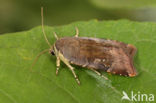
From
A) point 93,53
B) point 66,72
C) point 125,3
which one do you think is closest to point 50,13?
point 125,3

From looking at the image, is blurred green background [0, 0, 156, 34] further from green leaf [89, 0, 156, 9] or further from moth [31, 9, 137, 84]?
moth [31, 9, 137, 84]

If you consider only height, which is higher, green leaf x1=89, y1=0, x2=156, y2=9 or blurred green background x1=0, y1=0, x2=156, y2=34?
green leaf x1=89, y1=0, x2=156, y2=9

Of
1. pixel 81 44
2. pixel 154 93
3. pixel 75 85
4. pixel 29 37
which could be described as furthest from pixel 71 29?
pixel 154 93

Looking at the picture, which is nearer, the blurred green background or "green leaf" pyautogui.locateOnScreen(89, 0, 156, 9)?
"green leaf" pyautogui.locateOnScreen(89, 0, 156, 9)

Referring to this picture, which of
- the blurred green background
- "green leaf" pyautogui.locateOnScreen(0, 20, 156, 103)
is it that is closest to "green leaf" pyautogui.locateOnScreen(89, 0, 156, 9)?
"green leaf" pyautogui.locateOnScreen(0, 20, 156, 103)

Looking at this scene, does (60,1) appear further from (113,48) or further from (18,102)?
(18,102)

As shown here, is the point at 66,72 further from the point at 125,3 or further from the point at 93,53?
the point at 125,3
